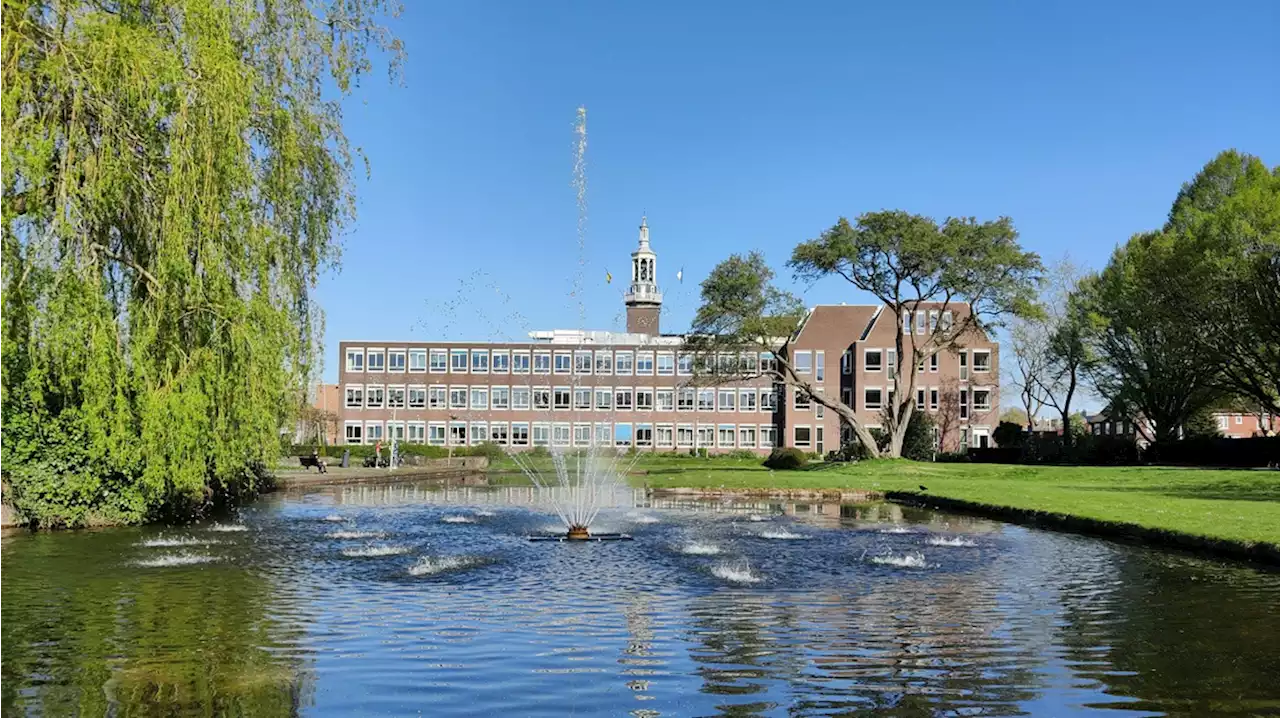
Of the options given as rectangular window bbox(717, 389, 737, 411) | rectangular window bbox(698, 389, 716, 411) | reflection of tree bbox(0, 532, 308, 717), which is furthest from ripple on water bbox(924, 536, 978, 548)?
rectangular window bbox(698, 389, 716, 411)

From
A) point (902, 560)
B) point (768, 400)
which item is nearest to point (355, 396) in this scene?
point (768, 400)

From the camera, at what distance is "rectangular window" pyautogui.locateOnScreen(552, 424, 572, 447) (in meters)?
101

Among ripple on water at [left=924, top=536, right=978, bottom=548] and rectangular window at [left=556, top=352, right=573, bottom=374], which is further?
rectangular window at [left=556, top=352, right=573, bottom=374]

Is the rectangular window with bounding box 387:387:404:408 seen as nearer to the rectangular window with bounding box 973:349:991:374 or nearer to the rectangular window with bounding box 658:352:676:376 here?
the rectangular window with bounding box 658:352:676:376

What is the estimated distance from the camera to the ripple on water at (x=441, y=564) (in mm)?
14594

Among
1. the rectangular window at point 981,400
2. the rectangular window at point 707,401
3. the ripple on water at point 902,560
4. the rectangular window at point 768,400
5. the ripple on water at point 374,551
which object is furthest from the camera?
the rectangular window at point 707,401

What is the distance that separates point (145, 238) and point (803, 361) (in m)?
75.8

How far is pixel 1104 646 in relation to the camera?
9750mm

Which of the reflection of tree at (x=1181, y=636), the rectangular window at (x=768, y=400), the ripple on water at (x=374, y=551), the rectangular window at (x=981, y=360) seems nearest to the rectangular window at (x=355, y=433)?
the rectangular window at (x=768, y=400)

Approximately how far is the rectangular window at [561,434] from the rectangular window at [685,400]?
38.1ft

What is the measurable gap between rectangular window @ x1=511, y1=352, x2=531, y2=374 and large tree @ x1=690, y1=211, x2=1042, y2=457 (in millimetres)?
47364

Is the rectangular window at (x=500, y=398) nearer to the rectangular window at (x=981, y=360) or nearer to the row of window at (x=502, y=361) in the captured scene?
the row of window at (x=502, y=361)

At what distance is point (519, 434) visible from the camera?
327ft

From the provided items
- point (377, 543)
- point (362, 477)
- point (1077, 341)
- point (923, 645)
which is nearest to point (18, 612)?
point (377, 543)
